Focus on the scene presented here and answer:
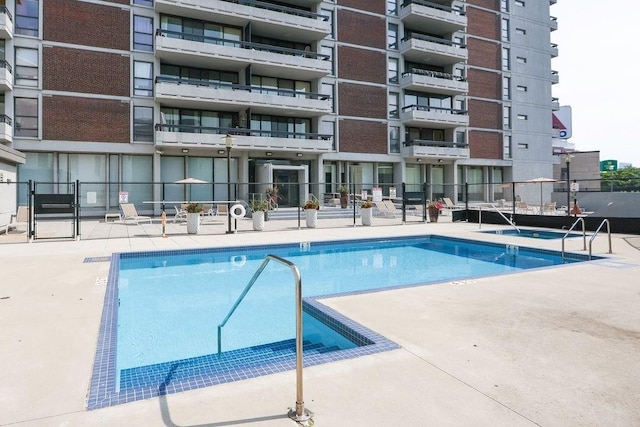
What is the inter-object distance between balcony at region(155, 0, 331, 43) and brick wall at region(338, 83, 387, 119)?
180 inches

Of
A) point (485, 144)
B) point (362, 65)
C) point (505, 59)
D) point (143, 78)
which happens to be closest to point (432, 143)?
point (485, 144)

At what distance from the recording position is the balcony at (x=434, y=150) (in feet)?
113

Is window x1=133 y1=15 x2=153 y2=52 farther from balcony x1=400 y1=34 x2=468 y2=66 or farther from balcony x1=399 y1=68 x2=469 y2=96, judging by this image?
balcony x1=400 y1=34 x2=468 y2=66

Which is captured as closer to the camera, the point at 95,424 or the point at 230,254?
the point at 95,424

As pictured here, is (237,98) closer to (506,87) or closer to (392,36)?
(392,36)

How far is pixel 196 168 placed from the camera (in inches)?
1134

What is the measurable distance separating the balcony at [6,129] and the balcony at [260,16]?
11130 millimetres

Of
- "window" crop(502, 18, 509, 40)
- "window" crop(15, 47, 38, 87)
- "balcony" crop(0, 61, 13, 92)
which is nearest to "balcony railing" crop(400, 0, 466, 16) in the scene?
"window" crop(502, 18, 509, 40)

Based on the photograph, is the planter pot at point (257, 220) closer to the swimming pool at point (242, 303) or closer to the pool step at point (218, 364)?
the swimming pool at point (242, 303)

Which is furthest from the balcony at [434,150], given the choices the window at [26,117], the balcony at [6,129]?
the balcony at [6,129]

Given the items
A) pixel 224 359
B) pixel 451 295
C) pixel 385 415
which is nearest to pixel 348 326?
pixel 224 359

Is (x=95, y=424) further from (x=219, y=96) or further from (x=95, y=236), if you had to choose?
(x=219, y=96)

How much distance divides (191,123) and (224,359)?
25.8 m

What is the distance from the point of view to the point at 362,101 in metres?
33.8
